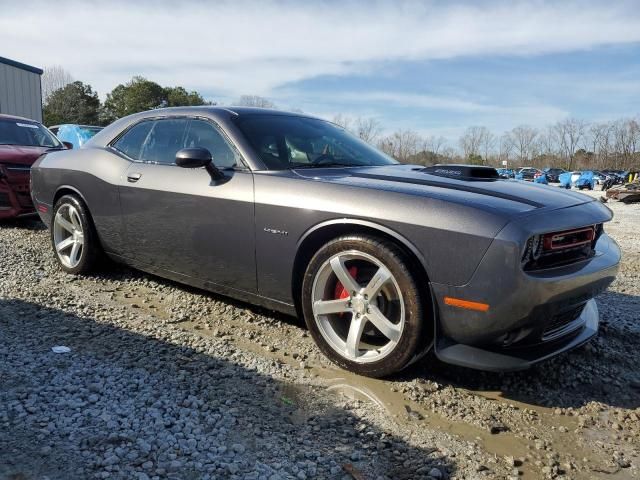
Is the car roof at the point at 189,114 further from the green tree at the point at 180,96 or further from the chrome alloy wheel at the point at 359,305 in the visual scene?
the green tree at the point at 180,96

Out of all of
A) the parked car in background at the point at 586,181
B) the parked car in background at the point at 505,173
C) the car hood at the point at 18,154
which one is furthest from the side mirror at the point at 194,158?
the parked car in background at the point at 586,181

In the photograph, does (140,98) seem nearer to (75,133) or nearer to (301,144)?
(75,133)

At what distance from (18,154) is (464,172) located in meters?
5.83

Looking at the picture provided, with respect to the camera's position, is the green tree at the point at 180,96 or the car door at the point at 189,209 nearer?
the car door at the point at 189,209

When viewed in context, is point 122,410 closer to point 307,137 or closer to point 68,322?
point 68,322

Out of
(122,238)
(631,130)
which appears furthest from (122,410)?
(631,130)

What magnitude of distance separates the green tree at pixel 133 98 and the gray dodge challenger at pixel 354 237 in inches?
1464

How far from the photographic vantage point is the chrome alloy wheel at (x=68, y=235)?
14.1ft

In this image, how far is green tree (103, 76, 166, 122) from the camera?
38.6m

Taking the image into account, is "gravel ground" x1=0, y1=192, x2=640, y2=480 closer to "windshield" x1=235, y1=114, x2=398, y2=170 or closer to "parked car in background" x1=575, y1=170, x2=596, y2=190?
"windshield" x1=235, y1=114, x2=398, y2=170

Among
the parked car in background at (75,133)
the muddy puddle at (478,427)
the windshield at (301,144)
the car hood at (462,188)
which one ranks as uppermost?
the parked car in background at (75,133)

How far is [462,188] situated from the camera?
2623 mm

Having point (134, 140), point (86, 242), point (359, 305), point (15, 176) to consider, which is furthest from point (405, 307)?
point (15, 176)

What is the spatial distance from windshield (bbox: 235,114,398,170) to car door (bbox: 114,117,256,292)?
0.19 metres
